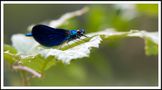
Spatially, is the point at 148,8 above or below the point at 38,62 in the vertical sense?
above

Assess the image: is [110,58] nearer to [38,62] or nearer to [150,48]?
[150,48]

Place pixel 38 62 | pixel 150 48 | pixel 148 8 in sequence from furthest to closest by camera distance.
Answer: pixel 148 8 → pixel 150 48 → pixel 38 62

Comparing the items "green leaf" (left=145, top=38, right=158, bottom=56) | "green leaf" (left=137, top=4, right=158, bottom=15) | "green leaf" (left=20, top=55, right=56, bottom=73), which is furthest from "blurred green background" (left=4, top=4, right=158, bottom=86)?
"green leaf" (left=20, top=55, right=56, bottom=73)

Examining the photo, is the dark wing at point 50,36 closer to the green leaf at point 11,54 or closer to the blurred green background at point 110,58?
the green leaf at point 11,54

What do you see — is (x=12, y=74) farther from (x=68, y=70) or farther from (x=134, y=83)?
(x=134, y=83)

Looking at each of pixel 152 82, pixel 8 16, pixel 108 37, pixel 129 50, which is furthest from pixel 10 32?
pixel 108 37

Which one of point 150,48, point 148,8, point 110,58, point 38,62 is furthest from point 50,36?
point 110,58

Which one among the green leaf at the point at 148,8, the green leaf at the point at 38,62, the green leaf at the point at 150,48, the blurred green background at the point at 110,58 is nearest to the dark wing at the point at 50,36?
the green leaf at the point at 38,62
